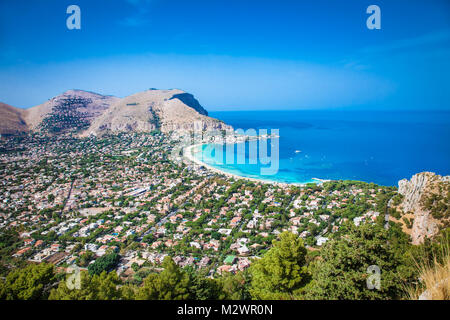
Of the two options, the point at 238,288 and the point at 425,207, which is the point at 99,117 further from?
the point at 425,207

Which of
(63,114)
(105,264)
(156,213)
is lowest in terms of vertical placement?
(105,264)

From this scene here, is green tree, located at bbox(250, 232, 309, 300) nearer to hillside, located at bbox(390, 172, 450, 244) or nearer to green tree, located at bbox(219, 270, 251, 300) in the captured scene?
green tree, located at bbox(219, 270, 251, 300)

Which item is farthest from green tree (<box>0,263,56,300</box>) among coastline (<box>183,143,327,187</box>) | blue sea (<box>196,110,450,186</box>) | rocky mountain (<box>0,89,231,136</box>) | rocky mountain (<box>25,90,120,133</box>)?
rocky mountain (<box>25,90,120,133</box>)

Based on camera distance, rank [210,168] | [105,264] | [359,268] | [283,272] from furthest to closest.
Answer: [210,168] → [105,264] → [283,272] → [359,268]

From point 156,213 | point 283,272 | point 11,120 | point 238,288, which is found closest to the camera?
point 283,272

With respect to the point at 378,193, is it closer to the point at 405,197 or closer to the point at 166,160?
the point at 405,197

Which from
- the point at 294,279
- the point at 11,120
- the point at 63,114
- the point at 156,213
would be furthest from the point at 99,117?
the point at 294,279

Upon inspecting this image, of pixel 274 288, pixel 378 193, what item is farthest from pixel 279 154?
pixel 274 288
